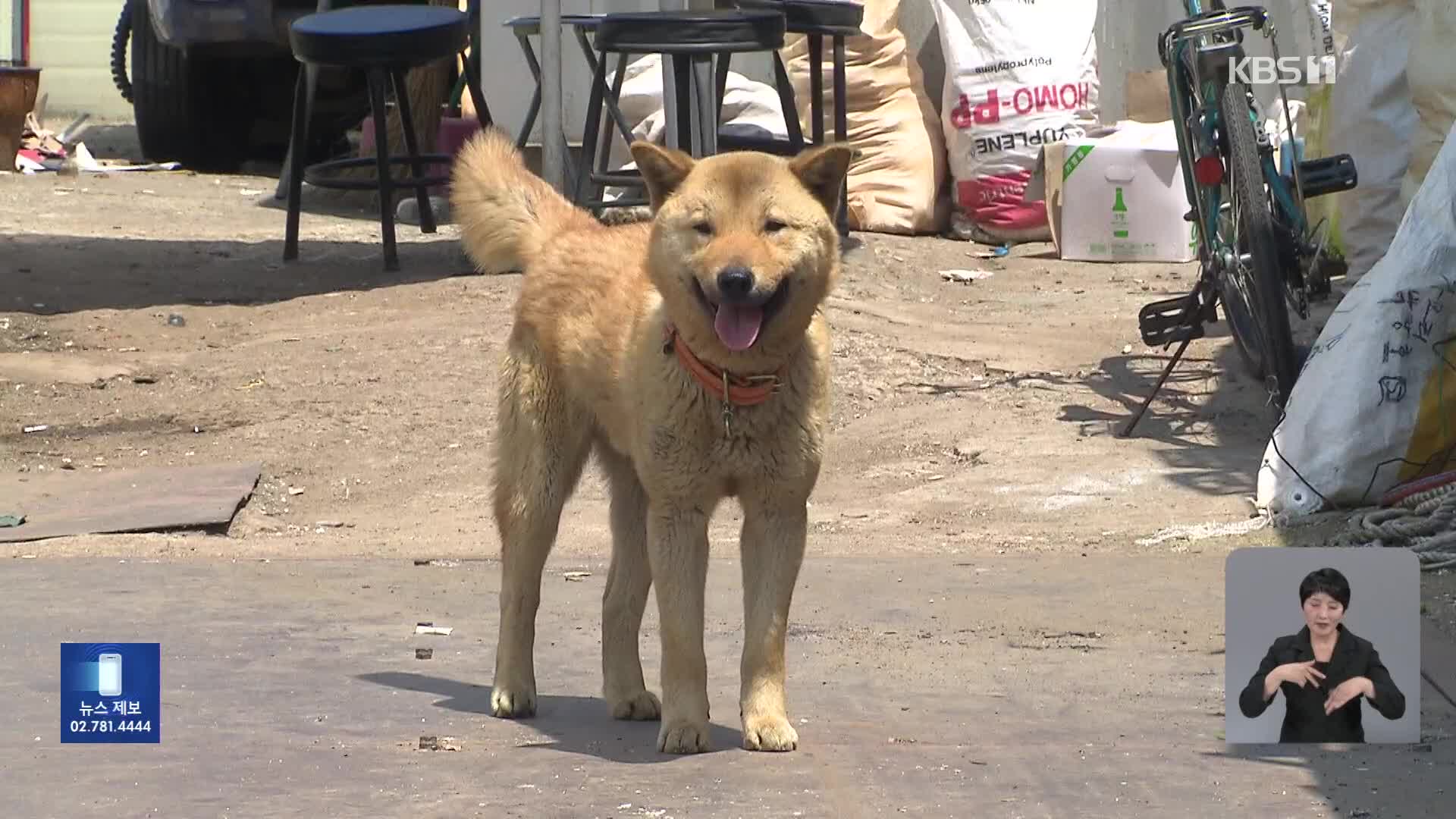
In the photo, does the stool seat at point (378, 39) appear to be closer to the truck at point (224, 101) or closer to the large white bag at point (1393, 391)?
the truck at point (224, 101)

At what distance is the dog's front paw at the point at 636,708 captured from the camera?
4.54 meters

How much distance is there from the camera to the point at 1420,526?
5633mm

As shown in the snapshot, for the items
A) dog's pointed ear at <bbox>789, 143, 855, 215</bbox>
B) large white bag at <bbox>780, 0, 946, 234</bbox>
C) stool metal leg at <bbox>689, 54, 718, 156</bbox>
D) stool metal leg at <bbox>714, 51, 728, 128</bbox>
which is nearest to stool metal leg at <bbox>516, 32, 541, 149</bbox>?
stool metal leg at <bbox>714, 51, 728, 128</bbox>

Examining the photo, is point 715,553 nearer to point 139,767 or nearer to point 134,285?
point 139,767

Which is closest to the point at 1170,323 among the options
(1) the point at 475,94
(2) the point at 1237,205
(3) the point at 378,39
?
(2) the point at 1237,205

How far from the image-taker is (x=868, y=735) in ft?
14.0

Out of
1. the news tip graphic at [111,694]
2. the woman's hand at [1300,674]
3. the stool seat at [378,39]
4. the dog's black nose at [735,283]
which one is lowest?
the news tip graphic at [111,694]

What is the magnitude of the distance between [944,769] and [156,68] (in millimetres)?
13235

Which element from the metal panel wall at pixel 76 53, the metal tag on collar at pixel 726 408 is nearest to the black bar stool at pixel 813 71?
the metal tag on collar at pixel 726 408

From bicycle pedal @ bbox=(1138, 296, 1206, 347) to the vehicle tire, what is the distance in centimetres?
1014

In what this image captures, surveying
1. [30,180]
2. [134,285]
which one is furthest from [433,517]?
[30,180]

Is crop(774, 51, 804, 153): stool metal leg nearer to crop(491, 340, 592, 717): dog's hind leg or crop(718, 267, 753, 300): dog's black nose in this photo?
crop(491, 340, 592, 717): dog's hind leg

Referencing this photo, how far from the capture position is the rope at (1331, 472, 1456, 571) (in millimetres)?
5496

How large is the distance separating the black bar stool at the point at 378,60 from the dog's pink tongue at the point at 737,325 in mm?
6879
